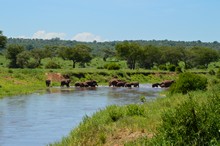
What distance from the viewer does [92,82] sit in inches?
2633

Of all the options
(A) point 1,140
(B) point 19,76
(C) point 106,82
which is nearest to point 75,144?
(A) point 1,140

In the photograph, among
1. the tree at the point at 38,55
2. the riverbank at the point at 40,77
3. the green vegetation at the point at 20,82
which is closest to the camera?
the green vegetation at the point at 20,82

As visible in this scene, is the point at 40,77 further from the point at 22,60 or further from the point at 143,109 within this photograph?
the point at 143,109

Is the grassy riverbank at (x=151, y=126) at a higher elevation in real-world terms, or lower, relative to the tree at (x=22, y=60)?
lower

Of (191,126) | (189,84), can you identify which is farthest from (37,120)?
(191,126)

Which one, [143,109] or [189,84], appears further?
[189,84]

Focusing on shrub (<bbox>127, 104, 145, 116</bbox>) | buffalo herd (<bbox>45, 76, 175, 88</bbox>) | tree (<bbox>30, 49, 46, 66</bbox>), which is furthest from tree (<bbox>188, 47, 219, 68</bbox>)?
shrub (<bbox>127, 104, 145, 116</bbox>)

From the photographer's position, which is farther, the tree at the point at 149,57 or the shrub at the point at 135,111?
the tree at the point at 149,57

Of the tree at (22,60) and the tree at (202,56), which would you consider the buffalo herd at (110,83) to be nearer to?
the tree at (22,60)

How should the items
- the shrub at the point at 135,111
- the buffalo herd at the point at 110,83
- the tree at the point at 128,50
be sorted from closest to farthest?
1. the shrub at the point at 135,111
2. the buffalo herd at the point at 110,83
3. the tree at the point at 128,50

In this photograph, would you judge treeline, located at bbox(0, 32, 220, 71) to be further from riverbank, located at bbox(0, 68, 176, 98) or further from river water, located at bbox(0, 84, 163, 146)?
river water, located at bbox(0, 84, 163, 146)

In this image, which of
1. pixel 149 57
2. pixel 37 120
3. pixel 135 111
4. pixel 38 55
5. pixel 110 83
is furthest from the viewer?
pixel 38 55

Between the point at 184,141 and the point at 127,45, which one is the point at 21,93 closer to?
the point at 184,141

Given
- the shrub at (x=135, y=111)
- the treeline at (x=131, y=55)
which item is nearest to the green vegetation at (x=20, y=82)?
the treeline at (x=131, y=55)
